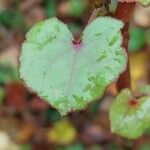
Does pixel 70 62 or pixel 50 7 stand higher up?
pixel 70 62

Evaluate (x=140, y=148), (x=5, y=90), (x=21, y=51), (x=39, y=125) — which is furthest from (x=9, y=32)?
(x=21, y=51)

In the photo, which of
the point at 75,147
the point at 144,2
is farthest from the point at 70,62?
the point at 75,147

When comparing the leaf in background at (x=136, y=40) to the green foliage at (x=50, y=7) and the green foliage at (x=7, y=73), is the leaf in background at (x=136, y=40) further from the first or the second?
the green foliage at (x=7, y=73)

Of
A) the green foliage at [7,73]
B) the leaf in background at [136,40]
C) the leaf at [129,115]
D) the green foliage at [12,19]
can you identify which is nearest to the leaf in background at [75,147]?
Result: the green foliage at [7,73]

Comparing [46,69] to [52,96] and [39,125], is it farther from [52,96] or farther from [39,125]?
[39,125]

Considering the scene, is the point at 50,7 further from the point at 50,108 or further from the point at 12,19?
the point at 50,108

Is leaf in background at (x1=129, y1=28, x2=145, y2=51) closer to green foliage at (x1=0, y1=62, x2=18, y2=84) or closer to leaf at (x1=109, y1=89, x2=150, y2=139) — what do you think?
green foliage at (x1=0, y1=62, x2=18, y2=84)

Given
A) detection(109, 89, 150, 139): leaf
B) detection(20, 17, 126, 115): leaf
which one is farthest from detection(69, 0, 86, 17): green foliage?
detection(20, 17, 126, 115): leaf
